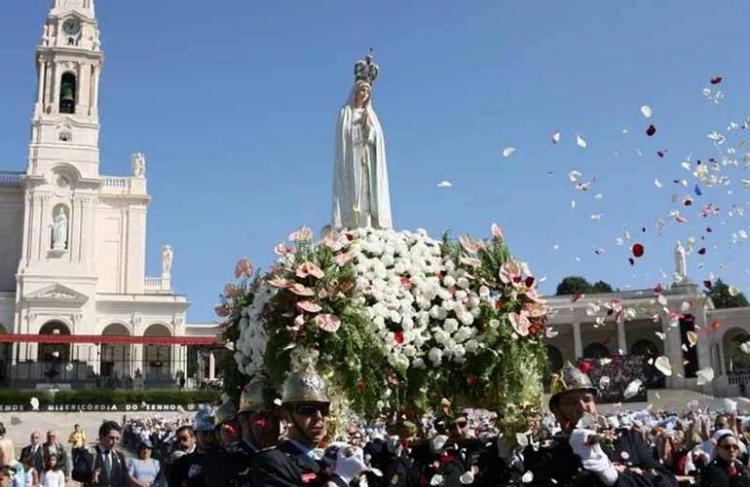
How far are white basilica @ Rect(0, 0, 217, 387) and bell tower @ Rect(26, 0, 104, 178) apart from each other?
0.07 meters

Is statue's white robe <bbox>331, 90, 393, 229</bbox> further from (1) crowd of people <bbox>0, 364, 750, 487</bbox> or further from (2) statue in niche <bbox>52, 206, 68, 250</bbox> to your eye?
(2) statue in niche <bbox>52, 206, 68, 250</bbox>

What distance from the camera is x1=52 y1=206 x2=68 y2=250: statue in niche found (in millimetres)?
60125

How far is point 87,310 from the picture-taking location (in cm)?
5909

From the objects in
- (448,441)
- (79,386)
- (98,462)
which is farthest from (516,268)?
(79,386)

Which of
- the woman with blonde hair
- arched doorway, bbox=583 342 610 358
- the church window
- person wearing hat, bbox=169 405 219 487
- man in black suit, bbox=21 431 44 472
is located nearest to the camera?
person wearing hat, bbox=169 405 219 487

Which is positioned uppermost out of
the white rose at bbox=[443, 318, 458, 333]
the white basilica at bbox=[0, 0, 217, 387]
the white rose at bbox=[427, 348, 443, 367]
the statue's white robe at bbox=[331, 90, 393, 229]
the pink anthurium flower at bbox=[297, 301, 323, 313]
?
the white basilica at bbox=[0, 0, 217, 387]

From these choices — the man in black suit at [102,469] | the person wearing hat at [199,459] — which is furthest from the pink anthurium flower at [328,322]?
the man in black suit at [102,469]

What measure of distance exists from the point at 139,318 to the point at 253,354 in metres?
56.3

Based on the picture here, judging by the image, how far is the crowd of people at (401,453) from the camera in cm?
435

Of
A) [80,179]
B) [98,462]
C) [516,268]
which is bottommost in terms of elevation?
[98,462]

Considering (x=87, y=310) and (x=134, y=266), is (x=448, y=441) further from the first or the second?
(x=134, y=266)

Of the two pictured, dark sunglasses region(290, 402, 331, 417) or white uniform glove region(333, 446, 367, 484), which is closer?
white uniform glove region(333, 446, 367, 484)

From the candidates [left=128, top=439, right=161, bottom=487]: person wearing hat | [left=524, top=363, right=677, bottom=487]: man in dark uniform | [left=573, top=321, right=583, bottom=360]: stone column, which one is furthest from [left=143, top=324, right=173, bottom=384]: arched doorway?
[left=524, top=363, right=677, bottom=487]: man in dark uniform

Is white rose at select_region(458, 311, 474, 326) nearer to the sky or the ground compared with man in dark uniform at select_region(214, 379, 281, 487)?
nearer to the sky
